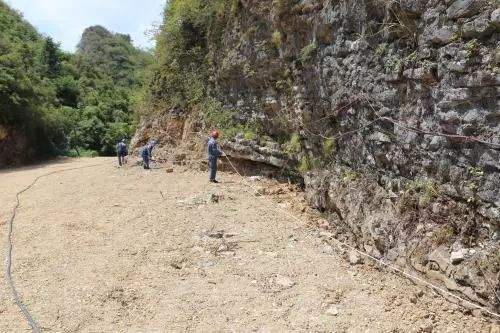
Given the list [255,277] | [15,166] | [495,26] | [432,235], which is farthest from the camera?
[15,166]

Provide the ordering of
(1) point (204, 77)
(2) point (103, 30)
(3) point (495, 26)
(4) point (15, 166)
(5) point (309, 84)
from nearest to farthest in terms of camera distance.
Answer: (3) point (495, 26) → (5) point (309, 84) → (1) point (204, 77) → (4) point (15, 166) → (2) point (103, 30)

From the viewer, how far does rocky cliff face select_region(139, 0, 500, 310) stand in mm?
4773

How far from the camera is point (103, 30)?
6156cm

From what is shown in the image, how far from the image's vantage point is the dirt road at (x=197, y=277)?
502cm

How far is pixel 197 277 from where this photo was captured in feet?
20.1

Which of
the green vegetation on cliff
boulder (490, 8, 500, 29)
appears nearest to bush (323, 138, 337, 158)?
boulder (490, 8, 500, 29)

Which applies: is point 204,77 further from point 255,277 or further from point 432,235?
→ point 432,235

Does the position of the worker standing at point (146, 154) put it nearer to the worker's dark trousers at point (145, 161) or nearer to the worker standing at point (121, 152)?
the worker's dark trousers at point (145, 161)

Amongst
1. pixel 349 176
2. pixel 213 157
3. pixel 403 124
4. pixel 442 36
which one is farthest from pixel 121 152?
pixel 442 36

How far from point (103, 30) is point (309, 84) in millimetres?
59672

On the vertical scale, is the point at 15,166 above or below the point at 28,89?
below

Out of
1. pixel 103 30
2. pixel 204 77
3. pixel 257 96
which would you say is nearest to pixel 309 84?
pixel 257 96

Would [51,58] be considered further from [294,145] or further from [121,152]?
[294,145]

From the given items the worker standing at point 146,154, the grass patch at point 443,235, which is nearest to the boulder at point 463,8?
the grass patch at point 443,235
